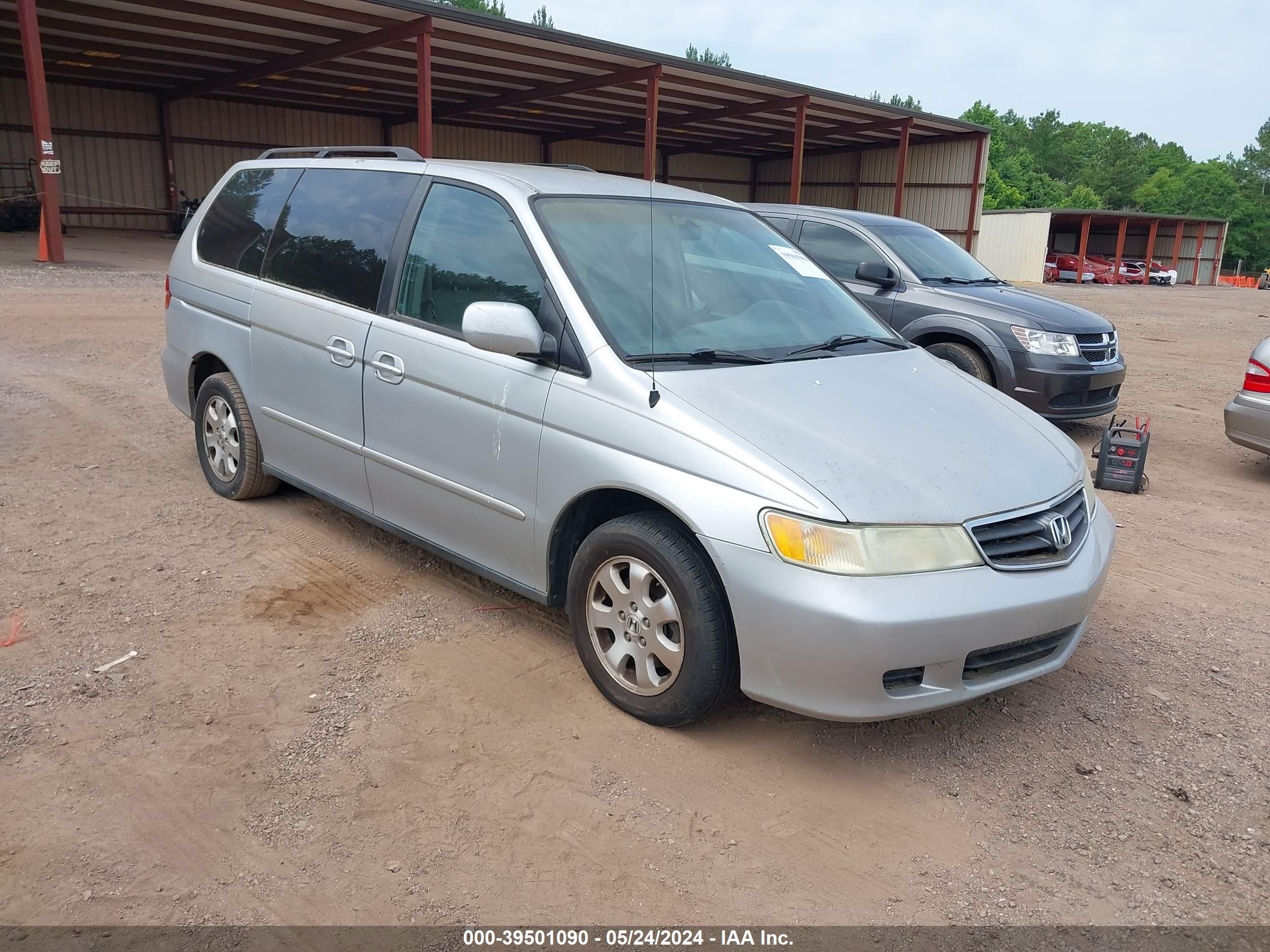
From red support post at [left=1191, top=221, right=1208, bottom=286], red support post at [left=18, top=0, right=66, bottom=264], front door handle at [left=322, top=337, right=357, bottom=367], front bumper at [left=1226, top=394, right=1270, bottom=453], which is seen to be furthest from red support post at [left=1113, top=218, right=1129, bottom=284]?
front door handle at [left=322, top=337, right=357, bottom=367]

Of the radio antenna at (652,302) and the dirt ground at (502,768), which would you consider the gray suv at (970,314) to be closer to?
the dirt ground at (502,768)

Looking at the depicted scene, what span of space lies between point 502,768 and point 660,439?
45.1 inches

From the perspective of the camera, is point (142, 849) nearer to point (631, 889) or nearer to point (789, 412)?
point (631, 889)

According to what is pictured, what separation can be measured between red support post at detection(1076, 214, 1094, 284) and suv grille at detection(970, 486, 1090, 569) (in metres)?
39.6

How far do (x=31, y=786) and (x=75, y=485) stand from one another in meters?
3.05

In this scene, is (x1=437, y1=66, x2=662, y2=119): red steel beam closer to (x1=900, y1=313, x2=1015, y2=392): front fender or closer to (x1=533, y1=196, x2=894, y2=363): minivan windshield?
(x1=900, y1=313, x2=1015, y2=392): front fender

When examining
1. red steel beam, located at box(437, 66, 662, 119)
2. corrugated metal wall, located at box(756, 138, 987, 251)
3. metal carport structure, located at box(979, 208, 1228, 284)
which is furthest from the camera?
metal carport structure, located at box(979, 208, 1228, 284)

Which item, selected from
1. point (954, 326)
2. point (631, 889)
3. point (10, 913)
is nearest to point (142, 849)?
point (10, 913)

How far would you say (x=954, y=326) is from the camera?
7684 millimetres

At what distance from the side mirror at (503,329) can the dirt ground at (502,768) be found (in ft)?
3.93

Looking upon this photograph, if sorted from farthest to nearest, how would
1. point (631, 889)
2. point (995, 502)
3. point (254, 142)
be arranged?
point (254, 142) → point (995, 502) → point (631, 889)

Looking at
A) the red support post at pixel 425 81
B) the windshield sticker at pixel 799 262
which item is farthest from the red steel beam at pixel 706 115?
the windshield sticker at pixel 799 262

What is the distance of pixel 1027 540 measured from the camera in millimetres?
3080

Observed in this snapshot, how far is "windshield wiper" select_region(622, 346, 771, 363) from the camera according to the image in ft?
11.1
